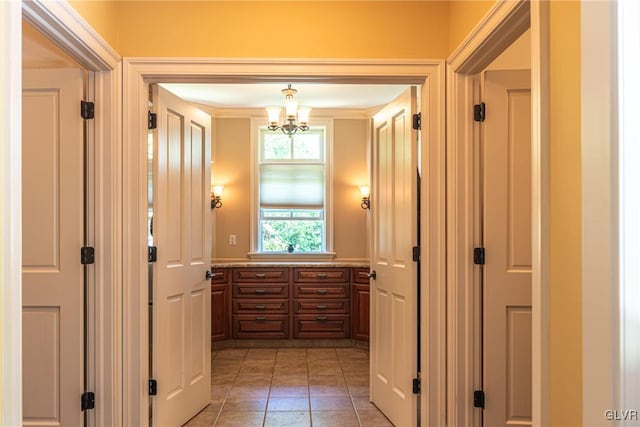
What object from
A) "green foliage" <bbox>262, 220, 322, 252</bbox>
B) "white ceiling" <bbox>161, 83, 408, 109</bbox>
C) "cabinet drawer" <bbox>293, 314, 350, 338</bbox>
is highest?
"white ceiling" <bbox>161, 83, 408, 109</bbox>

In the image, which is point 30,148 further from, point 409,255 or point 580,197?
point 580,197

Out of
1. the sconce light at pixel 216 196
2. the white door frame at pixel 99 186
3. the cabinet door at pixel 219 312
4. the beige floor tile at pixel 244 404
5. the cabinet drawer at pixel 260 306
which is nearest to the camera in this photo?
the white door frame at pixel 99 186

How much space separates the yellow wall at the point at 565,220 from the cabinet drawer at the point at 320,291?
12.1 feet

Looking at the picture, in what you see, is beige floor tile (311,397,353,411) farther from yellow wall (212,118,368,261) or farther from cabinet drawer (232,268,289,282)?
yellow wall (212,118,368,261)

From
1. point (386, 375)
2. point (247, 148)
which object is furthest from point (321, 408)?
point (247, 148)

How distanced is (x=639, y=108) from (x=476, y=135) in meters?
1.28

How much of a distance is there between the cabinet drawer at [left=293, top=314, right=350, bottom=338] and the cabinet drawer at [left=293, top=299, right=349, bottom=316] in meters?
0.05

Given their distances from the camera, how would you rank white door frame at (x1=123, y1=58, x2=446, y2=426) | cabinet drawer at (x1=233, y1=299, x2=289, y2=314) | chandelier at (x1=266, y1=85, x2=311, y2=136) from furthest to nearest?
cabinet drawer at (x1=233, y1=299, x2=289, y2=314) < chandelier at (x1=266, y1=85, x2=311, y2=136) < white door frame at (x1=123, y1=58, x2=446, y2=426)

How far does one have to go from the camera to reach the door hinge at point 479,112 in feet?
8.03

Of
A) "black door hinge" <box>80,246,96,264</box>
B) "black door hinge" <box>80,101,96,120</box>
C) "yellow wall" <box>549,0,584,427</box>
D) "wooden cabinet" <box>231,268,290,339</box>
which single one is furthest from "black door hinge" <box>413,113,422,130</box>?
"wooden cabinet" <box>231,268,290,339</box>

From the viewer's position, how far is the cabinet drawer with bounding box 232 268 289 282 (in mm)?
5121

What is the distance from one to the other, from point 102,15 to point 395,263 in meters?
2.15

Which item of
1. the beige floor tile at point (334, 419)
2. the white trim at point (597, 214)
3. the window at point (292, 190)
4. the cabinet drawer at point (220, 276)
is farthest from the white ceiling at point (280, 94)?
the white trim at point (597, 214)

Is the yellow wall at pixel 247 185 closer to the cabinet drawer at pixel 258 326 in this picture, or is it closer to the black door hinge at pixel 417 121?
the cabinet drawer at pixel 258 326
